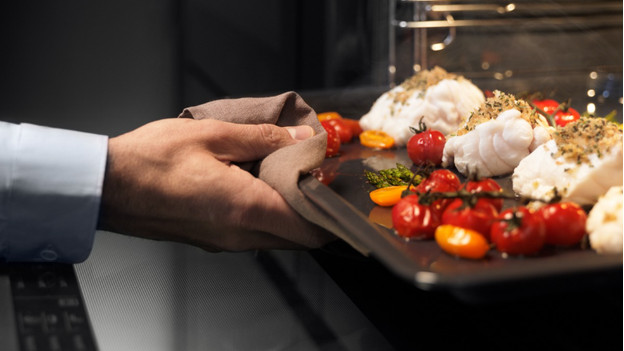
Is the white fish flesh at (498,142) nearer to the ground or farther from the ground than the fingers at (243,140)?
nearer to the ground

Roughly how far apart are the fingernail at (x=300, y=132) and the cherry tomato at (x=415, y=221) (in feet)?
1.13

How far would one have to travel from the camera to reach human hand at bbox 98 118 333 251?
1.17 metres

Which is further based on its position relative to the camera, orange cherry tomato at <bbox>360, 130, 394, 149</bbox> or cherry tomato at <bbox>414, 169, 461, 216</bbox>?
orange cherry tomato at <bbox>360, 130, 394, 149</bbox>

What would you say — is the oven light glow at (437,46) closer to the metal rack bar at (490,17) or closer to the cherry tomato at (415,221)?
the metal rack bar at (490,17)

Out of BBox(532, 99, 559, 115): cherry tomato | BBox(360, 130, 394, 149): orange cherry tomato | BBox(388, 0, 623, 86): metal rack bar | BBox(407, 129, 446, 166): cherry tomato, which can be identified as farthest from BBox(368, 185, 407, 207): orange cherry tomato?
BBox(388, 0, 623, 86): metal rack bar

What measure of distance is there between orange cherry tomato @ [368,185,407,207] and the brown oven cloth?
0.36 ft

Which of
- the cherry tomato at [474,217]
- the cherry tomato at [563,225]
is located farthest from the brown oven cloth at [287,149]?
the cherry tomato at [563,225]

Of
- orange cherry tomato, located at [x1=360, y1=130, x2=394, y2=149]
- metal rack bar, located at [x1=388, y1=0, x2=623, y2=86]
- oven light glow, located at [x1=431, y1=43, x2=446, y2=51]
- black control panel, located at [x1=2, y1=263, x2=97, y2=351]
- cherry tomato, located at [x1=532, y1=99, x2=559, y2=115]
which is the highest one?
metal rack bar, located at [x1=388, y1=0, x2=623, y2=86]

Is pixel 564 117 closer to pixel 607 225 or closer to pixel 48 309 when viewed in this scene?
pixel 607 225

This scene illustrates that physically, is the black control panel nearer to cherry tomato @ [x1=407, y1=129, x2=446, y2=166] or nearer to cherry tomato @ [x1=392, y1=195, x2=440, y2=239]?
Result: cherry tomato @ [x1=392, y1=195, x2=440, y2=239]

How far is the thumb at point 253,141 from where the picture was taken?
4.20 feet

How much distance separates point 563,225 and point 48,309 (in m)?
0.66

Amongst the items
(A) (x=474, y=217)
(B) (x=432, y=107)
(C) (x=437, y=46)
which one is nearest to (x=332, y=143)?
(B) (x=432, y=107)

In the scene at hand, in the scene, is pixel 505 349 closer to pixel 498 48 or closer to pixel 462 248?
pixel 462 248
